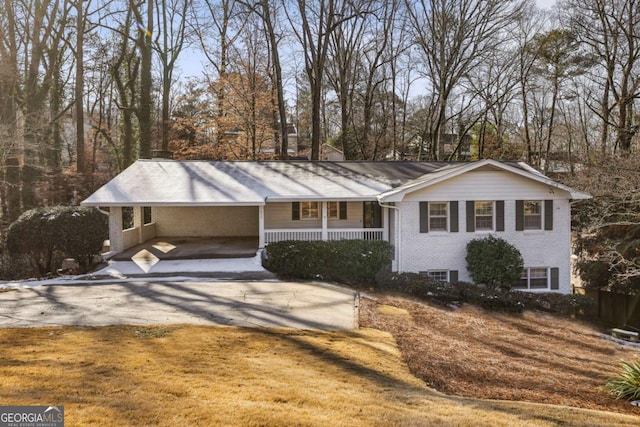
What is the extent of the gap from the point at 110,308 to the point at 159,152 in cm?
1354

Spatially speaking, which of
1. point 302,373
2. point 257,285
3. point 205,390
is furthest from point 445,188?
point 205,390

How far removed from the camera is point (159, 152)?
71.8ft

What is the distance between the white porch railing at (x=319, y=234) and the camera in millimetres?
16391

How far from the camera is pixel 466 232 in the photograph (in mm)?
15695

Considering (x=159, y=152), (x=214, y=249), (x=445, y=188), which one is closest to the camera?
(x=445, y=188)

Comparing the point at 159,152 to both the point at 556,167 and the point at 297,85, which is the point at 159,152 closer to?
the point at 297,85

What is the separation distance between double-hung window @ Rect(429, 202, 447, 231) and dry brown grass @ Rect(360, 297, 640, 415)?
351 cm

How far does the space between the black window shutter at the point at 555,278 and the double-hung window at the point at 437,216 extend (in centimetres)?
444

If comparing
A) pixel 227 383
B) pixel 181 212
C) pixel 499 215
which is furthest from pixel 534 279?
pixel 181 212

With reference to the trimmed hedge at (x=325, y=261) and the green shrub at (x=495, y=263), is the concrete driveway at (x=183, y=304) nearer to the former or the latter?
the trimmed hedge at (x=325, y=261)

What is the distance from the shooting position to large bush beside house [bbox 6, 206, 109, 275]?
13.6m

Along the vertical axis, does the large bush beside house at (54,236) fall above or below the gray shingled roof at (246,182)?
below

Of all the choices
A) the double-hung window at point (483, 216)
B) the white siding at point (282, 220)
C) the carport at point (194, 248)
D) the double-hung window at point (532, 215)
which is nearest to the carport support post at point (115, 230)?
the carport at point (194, 248)

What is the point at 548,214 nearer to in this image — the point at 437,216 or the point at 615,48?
the point at 437,216
